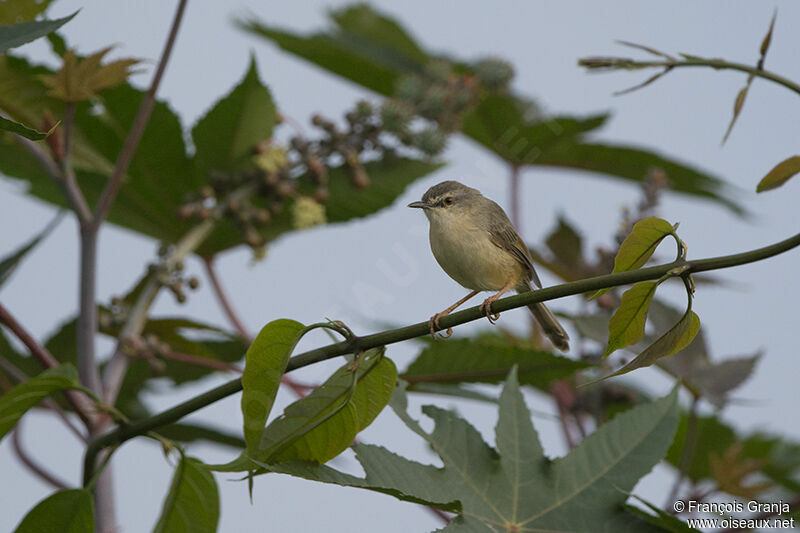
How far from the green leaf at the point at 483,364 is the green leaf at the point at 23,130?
1.16 meters

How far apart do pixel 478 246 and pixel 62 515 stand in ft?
3.94

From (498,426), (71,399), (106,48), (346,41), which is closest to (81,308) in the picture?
(71,399)

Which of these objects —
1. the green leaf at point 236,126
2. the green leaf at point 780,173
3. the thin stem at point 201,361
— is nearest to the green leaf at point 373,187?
the green leaf at point 236,126

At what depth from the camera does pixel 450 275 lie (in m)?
2.19

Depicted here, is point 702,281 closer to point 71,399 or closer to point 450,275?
point 450,275

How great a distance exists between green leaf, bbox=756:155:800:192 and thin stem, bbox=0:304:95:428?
50.6 inches

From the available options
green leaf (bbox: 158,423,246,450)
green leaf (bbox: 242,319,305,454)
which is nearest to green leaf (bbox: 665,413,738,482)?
green leaf (bbox: 158,423,246,450)

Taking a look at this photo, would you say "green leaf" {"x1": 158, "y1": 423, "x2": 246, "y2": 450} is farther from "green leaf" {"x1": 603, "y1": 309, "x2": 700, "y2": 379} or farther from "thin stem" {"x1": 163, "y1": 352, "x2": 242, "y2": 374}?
"green leaf" {"x1": 603, "y1": 309, "x2": 700, "y2": 379}

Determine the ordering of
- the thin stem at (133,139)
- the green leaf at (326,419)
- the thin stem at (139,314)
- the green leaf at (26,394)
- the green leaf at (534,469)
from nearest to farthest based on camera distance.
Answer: the green leaf at (326,419) < the green leaf at (26,394) < the green leaf at (534,469) < the thin stem at (133,139) < the thin stem at (139,314)

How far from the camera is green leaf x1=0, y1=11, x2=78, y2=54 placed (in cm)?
110

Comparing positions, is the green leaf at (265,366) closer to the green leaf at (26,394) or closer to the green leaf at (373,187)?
the green leaf at (26,394)

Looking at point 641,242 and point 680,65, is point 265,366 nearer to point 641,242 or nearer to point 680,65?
point 641,242

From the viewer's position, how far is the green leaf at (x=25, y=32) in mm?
1098

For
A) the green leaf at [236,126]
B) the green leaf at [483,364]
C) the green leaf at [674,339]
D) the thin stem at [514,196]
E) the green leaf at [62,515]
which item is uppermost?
the thin stem at [514,196]
